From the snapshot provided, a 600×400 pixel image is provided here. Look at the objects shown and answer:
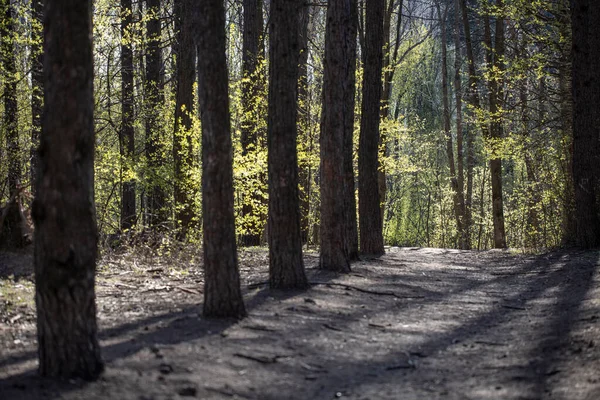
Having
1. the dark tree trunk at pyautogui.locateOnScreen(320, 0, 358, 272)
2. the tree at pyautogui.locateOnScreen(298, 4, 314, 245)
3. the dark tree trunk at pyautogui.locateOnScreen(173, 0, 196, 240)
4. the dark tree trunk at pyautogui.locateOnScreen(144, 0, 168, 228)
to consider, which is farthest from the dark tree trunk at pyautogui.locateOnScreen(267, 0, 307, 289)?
the tree at pyautogui.locateOnScreen(298, 4, 314, 245)

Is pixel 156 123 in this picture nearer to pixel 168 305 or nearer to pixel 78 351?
pixel 168 305

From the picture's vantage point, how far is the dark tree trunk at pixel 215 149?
262 inches

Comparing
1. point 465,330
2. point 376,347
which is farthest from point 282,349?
point 465,330

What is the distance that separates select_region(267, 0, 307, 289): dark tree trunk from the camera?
8.77 m

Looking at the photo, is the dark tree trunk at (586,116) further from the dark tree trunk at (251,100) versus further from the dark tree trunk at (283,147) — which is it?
the dark tree trunk at (283,147)

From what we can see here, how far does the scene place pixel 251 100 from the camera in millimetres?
16922

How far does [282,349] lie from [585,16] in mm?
11815

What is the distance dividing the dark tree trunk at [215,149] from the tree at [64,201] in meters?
2.04

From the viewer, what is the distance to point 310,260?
43.7 feet

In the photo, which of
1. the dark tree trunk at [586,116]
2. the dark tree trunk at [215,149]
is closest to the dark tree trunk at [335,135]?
the dark tree trunk at [215,149]

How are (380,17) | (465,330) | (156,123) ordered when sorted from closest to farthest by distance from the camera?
(465,330) < (380,17) < (156,123)

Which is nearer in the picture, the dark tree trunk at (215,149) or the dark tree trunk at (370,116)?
the dark tree trunk at (215,149)

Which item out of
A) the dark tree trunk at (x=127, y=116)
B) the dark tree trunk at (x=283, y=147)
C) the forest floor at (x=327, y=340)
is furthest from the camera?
the dark tree trunk at (x=127, y=116)

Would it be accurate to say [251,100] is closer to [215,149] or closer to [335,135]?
[335,135]
